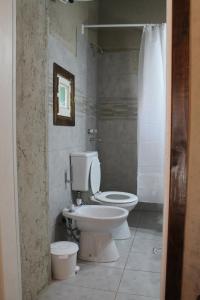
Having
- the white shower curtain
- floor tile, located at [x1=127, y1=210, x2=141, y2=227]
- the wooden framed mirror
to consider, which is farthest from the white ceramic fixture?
floor tile, located at [x1=127, y1=210, x2=141, y2=227]

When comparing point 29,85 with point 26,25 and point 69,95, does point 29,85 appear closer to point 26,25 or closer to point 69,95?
point 26,25

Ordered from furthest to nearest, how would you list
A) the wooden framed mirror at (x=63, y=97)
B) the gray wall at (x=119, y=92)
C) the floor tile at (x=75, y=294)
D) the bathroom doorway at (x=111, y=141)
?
the gray wall at (x=119, y=92), the wooden framed mirror at (x=63, y=97), the bathroom doorway at (x=111, y=141), the floor tile at (x=75, y=294)

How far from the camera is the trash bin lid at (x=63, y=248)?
2006 mm

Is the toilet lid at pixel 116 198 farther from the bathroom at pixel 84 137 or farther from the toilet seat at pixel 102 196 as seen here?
the bathroom at pixel 84 137

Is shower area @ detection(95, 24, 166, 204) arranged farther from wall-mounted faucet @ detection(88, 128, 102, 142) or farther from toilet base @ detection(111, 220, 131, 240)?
toilet base @ detection(111, 220, 131, 240)

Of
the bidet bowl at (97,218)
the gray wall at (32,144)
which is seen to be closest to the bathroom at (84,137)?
the gray wall at (32,144)

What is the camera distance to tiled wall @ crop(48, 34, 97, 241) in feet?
7.17

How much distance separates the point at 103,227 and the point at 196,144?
1.51m

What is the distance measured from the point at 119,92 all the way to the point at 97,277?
238 centimetres

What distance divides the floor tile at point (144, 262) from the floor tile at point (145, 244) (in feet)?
0.28

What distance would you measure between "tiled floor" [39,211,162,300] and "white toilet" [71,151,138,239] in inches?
11.0

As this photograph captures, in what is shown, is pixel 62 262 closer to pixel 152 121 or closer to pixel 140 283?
pixel 140 283

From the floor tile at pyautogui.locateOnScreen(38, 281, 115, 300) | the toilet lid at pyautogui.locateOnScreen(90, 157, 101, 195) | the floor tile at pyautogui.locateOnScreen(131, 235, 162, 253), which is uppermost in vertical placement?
the toilet lid at pyautogui.locateOnScreen(90, 157, 101, 195)

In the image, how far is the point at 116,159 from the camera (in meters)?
3.68
